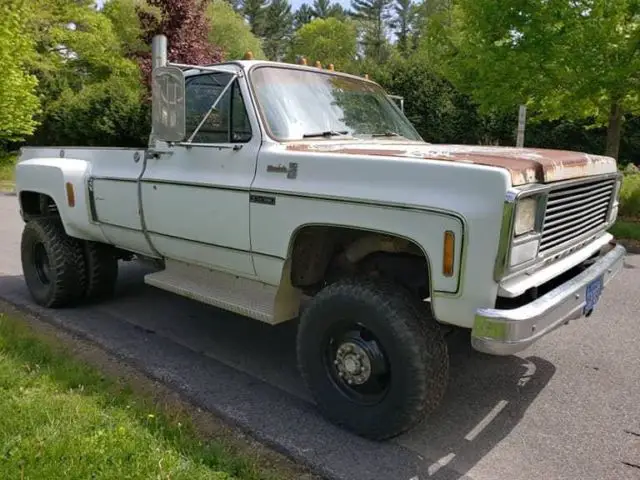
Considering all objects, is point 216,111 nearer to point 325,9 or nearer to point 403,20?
point 403,20

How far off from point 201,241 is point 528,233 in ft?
7.08

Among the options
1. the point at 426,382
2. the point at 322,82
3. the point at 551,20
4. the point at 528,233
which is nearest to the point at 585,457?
the point at 426,382

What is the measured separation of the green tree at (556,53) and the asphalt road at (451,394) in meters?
4.98

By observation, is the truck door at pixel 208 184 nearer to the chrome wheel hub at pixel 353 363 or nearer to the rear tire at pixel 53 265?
Answer: the chrome wheel hub at pixel 353 363

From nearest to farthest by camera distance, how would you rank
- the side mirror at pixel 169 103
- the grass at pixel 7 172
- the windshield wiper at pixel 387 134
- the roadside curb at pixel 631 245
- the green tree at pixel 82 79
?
1. the side mirror at pixel 169 103
2. the windshield wiper at pixel 387 134
3. the roadside curb at pixel 631 245
4. the grass at pixel 7 172
5. the green tree at pixel 82 79

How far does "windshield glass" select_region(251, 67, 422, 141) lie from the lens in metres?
3.87

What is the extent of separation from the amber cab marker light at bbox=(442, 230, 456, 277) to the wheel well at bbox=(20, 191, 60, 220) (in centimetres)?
421

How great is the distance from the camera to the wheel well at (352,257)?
337cm

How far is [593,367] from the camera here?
4230 mm

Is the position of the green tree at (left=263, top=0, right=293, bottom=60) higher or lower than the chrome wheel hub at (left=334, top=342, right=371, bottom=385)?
higher

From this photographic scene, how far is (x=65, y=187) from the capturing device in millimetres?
5125

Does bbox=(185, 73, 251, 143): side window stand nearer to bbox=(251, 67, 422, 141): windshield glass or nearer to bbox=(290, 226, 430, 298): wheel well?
bbox=(251, 67, 422, 141): windshield glass

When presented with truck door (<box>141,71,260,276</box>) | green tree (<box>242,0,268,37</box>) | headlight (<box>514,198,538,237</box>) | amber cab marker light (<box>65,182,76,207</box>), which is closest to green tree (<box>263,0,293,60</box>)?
green tree (<box>242,0,268,37</box>)

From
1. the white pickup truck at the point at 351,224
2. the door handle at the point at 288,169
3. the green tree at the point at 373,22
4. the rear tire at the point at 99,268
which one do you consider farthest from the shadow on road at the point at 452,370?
the green tree at the point at 373,22
